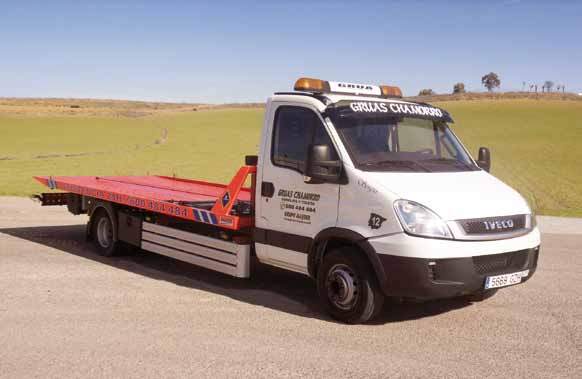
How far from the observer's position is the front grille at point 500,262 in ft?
20.3

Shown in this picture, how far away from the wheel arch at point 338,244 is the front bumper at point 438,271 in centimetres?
3

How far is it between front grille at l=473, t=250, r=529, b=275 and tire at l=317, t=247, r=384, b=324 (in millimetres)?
926

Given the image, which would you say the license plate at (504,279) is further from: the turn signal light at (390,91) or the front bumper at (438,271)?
the turn signal light at (390,91)

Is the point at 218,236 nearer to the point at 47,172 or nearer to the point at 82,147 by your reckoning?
the point at 47,172

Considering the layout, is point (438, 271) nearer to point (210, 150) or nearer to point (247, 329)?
point (247, 329)

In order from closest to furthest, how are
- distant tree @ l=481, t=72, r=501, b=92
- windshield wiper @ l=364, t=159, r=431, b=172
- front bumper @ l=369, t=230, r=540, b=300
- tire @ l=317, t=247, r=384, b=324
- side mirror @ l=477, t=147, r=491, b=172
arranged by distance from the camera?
front bumper @ l=369, t=230, r=540, b=300 → tire @ l=317, t=247, r=384, b=324 → windshield wiper @ l=364, t=159, r=431, b=172 → side mirror @ l=477, t=147, r=491, b=172 → distant tree @ l=481, t=72, r=501, b=92

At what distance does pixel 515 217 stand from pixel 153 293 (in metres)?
3.93

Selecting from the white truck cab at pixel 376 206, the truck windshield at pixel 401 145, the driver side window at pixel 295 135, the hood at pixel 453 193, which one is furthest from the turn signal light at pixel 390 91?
the hood at pixel 453 193

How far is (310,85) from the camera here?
731 cm

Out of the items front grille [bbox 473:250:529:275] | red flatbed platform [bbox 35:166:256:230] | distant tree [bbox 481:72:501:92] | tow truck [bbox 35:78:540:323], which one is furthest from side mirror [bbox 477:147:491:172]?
distant tree [bbox 481:72:501:92]

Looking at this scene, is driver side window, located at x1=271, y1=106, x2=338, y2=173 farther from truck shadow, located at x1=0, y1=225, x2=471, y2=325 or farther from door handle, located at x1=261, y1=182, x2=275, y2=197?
truck shadow, located at x1=0, y1=225, x2=471, y2=325

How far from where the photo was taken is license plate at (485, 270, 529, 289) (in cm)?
625

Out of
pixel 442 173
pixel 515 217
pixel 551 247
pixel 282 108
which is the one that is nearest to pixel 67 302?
pixel 282 108

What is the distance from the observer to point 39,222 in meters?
12.9
